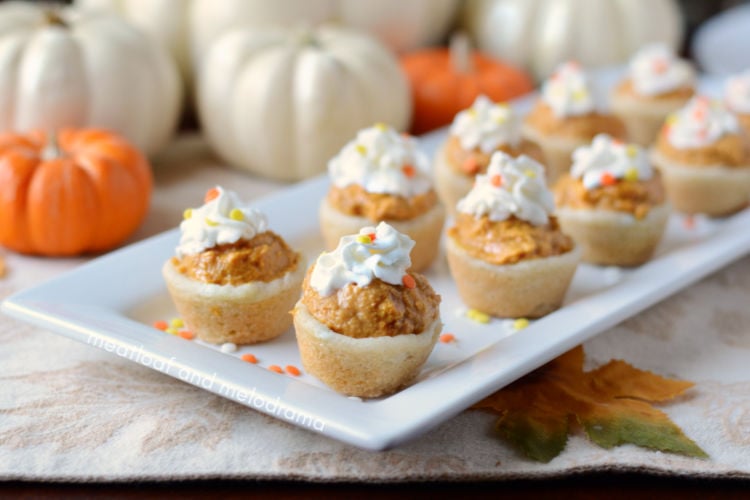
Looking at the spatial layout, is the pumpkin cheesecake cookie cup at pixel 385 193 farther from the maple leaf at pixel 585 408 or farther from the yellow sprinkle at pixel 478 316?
the maple leaf at pixel 585 408

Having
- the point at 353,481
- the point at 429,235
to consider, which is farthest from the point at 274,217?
the point at 353,481

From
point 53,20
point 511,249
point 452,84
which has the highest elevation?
point 53,20

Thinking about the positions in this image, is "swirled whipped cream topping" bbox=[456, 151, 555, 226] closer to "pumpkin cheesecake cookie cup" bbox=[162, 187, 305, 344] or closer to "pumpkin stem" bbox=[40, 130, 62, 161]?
"pumpkin cheesecake cookie cup" bbox=[162, 187, 305, 344]

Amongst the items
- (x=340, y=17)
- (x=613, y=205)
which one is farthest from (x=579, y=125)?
(x=340, y=17)

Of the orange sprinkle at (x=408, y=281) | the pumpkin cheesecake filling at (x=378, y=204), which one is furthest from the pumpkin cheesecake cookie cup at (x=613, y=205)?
the orange sprinkle at (x=408, y=281)

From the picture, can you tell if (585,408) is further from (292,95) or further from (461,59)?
(461,59)

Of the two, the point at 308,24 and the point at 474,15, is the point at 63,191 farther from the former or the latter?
the point at 474,15
